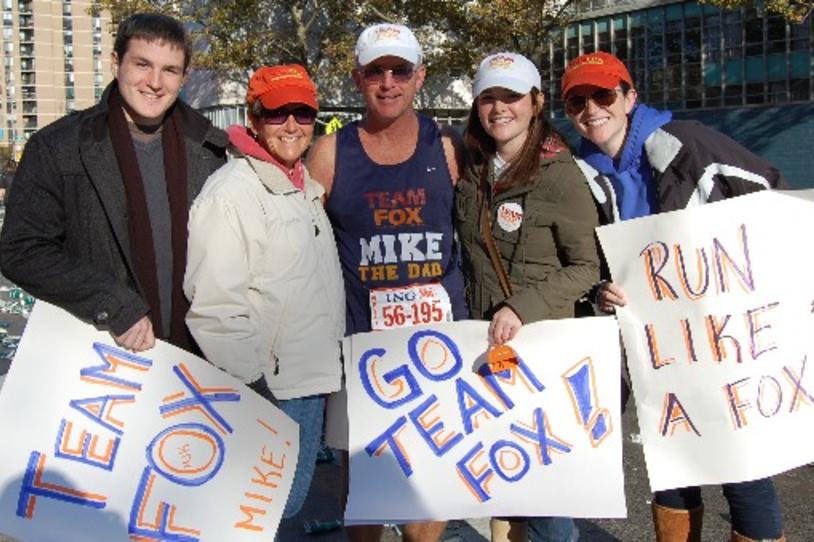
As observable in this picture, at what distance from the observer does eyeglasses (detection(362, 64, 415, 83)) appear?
3162 mm

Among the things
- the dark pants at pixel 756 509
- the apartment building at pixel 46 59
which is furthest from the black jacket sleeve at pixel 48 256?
the apartment building at pixel 46 59

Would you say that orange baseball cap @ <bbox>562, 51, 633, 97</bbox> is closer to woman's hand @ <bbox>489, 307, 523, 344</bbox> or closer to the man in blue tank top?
the man in blue tank top

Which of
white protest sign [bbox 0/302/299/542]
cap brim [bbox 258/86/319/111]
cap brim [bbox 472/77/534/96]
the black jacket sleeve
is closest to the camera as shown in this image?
the black jacket sleeve

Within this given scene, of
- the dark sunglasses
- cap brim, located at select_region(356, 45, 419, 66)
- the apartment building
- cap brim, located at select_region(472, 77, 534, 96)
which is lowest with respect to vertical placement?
the dark sunglasses

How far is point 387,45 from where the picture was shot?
3.10m

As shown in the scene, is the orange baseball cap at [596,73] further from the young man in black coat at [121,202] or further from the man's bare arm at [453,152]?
the young man in black coat at [121,202]

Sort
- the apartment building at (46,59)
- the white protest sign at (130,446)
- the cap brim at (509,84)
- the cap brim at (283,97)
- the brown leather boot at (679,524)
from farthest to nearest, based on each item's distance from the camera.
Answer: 1. the apartment building at (46,59)
2. the brown leather boot at (679,524)
3. the cap brim at (509,84)
4. the cap brim at (283,97)
5. the white protest sign at (130,446)

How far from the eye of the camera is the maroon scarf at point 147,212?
102 inches

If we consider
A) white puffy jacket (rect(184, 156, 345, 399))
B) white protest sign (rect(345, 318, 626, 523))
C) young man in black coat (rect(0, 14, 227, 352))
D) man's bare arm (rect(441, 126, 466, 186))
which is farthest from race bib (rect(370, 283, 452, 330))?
young man in black coat (rect(0, 14, 227, 352))

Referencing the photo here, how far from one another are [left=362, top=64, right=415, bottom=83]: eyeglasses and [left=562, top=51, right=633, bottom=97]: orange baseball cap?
57 centimetres

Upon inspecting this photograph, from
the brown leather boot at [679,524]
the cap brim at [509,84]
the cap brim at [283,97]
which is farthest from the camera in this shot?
the brown leather boot at [679,524]

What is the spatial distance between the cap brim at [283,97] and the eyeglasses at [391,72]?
0.45 metres

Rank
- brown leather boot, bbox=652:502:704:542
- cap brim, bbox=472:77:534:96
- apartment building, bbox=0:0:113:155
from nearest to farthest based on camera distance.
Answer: cap brim, bbox=472:77:534:96, brown leather boot, bbox=652:502:704:542, apartment building, bbox=0:0:113:155

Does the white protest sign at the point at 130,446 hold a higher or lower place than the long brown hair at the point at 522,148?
lower
